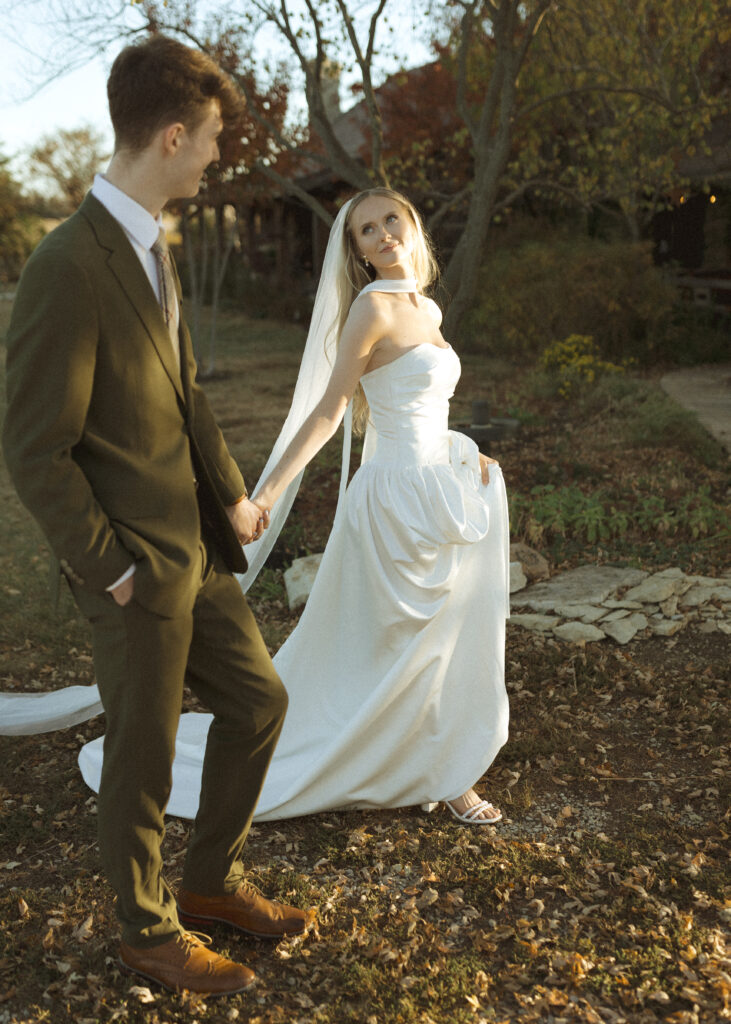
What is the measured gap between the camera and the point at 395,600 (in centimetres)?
335

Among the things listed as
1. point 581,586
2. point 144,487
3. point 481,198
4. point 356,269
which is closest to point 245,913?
point 144,487

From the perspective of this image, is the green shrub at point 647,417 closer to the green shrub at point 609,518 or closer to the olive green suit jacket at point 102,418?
the green shrub at point 609,518

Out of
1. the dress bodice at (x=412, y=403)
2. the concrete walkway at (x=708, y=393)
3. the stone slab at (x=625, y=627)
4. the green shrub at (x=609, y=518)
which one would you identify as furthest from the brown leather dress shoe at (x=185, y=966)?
the concrete walkway at (x=708, y=393)

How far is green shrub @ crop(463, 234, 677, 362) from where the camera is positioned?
1275 cm

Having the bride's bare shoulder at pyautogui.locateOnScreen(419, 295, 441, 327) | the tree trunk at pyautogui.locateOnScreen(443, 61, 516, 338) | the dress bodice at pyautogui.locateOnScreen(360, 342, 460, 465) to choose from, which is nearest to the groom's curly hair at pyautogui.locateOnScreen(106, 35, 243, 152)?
the dress bodice at pyautogui.locateOnScreen(360, 342, 460, 465)

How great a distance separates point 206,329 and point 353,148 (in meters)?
5.37

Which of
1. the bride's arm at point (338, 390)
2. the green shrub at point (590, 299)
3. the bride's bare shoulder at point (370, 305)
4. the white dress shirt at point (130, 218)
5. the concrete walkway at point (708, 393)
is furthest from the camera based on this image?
the green shrub at point (590, 299)

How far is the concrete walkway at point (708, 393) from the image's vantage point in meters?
9.12

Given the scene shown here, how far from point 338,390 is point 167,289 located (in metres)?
1.12

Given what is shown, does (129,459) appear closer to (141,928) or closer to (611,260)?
(141,928)

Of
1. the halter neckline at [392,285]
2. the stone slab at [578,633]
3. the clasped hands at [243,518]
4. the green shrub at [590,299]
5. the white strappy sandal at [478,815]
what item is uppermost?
the halter neckline at [392,285]

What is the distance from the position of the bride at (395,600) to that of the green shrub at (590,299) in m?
9.74

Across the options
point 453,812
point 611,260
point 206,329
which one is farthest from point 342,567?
point 206,329

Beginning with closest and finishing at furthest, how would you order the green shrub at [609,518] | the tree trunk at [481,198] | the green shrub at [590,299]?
1. the green shrub at [609,518]
2. the tree trunk at [481,198]
3. the green shrub at [590,299]
